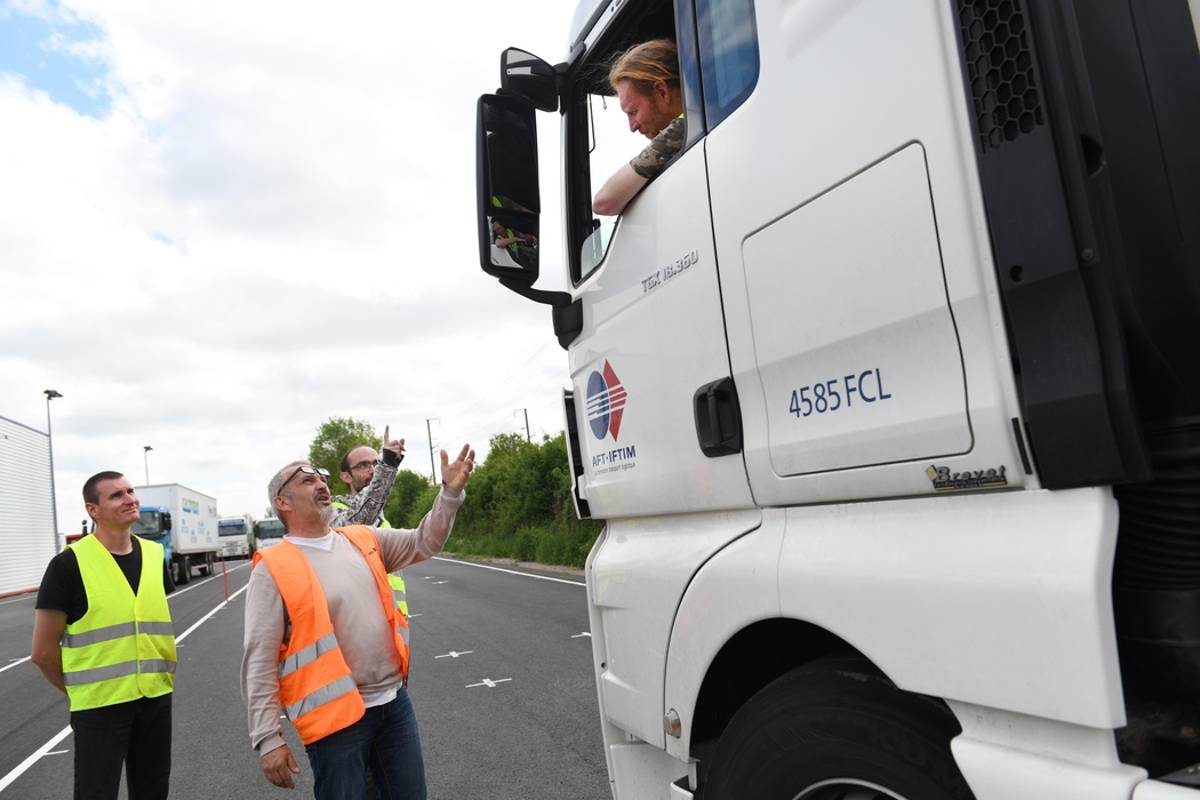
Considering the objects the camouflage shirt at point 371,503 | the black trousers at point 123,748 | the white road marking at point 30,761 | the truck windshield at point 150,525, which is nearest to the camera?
the black trousers at point 123,748

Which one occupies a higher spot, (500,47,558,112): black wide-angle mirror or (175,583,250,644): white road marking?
(500,47,558,112): black wide-angle mirror

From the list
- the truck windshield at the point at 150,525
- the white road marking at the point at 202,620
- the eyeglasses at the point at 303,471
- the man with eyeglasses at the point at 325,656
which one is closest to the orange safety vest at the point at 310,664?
the man with eyeglasses at the point at 325,656

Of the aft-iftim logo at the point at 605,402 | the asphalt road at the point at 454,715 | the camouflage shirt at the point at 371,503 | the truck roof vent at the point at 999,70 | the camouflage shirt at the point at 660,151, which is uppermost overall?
the camouflage shirt at the point at 660,151

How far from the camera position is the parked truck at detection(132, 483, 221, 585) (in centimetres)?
2753

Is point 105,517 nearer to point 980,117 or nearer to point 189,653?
point 980,117

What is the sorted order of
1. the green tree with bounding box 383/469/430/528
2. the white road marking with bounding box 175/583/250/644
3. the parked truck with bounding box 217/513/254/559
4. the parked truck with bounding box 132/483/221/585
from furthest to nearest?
the green tree with bounding box 383/469/430/528, the parked truck with bounding box 217/513/254/559, the parked truck with bounding box 132/483/221/585, the white road marking with bounding box 175/583/250/644

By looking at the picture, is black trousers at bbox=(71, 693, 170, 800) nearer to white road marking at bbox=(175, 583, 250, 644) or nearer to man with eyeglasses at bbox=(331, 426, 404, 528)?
man with eyeglasses at bbox=(331, 426, 404, 528)

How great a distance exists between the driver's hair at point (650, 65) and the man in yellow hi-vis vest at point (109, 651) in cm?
331

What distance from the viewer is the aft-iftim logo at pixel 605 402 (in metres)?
2.42

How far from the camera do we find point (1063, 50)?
4.14 feet

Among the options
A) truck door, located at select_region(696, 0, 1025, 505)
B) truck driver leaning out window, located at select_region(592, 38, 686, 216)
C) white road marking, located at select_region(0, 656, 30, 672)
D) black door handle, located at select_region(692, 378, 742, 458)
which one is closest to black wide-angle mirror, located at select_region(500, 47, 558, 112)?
truck driver leaning out window, located at select_region(592, 38, 686, 216)

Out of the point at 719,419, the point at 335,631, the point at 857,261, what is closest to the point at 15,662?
the point at 335,631

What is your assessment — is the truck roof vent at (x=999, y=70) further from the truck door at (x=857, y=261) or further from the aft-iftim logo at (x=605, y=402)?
the aft-iftim logo at (x=605, y=402)

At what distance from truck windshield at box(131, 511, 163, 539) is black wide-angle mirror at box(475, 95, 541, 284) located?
91.0ft
